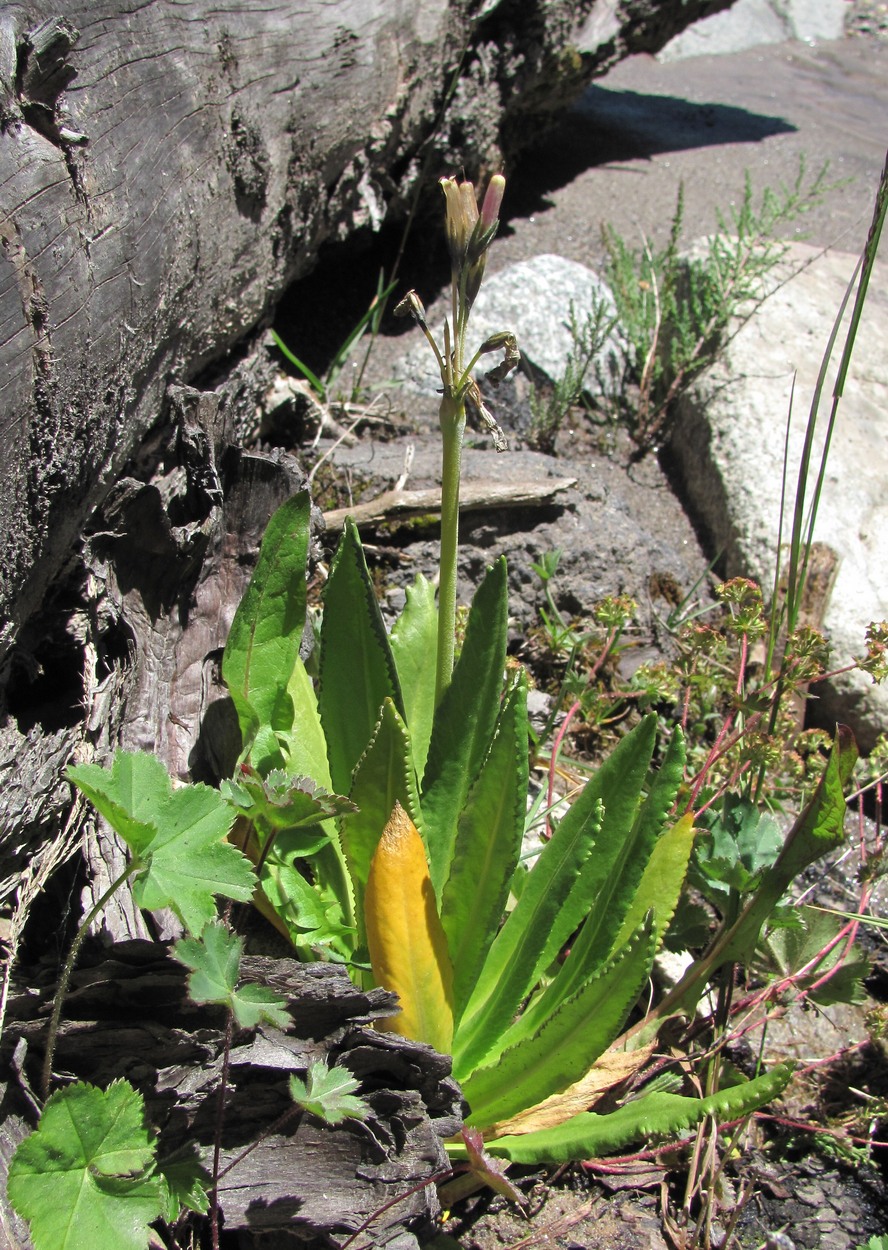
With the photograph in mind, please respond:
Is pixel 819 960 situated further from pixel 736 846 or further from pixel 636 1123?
pixel 636 1123

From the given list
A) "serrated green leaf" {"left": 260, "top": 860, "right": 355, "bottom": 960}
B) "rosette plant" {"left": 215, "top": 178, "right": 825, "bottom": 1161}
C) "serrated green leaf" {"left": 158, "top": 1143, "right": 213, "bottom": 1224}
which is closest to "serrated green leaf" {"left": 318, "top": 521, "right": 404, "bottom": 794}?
"rosette plant" {"left": 215, "top": 178, "right": 825, "bottom": 1161}

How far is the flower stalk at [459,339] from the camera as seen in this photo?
146 cm

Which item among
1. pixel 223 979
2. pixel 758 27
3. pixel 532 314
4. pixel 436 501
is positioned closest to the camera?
pixel 223 979

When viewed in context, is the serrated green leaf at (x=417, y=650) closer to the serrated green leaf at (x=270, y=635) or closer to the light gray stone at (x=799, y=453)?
the serrated green leaf at (x=270, y=635)

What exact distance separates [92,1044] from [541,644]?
177 cm

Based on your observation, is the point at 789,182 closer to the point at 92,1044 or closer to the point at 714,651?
the point at 714,651

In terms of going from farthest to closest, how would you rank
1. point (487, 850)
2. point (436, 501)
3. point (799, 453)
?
point (799, 453)
point (436, 501)
point (487, 850)

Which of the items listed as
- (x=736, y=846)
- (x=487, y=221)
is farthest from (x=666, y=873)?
(x=487, y=221)

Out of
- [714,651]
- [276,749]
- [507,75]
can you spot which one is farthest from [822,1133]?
[507,75]

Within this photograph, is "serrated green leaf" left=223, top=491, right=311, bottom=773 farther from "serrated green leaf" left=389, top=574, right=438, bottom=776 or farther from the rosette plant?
"serrated green leaf" left=389, top=574, right=438, bottom=776

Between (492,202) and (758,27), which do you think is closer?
(492,202)

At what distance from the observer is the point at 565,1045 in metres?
1.59

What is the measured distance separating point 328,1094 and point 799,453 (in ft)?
9.80

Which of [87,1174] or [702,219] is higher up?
[702,219]
